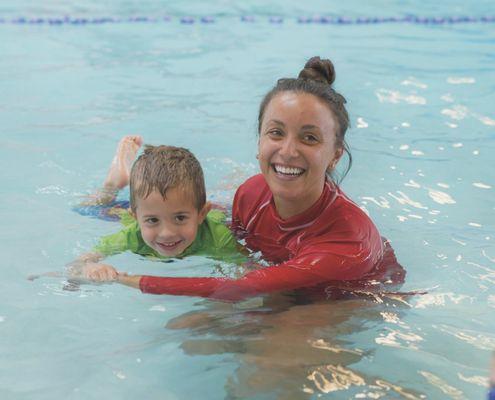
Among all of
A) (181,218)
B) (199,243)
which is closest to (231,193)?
(199,243)

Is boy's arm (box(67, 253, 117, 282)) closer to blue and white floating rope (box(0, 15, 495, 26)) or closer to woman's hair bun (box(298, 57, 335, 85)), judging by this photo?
woman's hair bun (box(298, 57, 335, 85))

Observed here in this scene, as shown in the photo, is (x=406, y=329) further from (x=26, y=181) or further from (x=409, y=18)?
(x=409, y=18)

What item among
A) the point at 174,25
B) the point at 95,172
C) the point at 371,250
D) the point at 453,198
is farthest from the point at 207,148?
the point at 174,25

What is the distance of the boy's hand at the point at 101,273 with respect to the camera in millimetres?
2820

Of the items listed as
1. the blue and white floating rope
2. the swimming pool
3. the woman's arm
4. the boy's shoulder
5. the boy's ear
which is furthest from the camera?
the blue and white floating rope

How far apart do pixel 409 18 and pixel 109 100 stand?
5432 mm

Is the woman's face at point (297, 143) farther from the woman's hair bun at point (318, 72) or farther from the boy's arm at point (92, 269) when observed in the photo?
the boy's arm at point (92, 269)

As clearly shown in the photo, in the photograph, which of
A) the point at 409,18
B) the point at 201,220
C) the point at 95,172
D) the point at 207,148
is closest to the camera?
the point at 201,220

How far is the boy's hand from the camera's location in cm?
282

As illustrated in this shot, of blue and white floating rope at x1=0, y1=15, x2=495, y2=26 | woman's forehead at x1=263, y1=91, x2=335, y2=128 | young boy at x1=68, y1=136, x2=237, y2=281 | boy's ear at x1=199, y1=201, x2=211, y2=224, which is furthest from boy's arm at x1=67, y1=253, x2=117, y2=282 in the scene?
blue and white floating rope at x1=0, y1=15, x2=495, y2=26

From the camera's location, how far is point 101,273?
2840mm

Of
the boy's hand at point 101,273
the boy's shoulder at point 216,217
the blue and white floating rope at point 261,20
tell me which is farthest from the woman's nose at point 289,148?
the blue and white floating rope at point 261,20

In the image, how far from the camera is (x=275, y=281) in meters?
2.71

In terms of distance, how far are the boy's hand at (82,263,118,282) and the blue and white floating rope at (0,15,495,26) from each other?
7057 mm
